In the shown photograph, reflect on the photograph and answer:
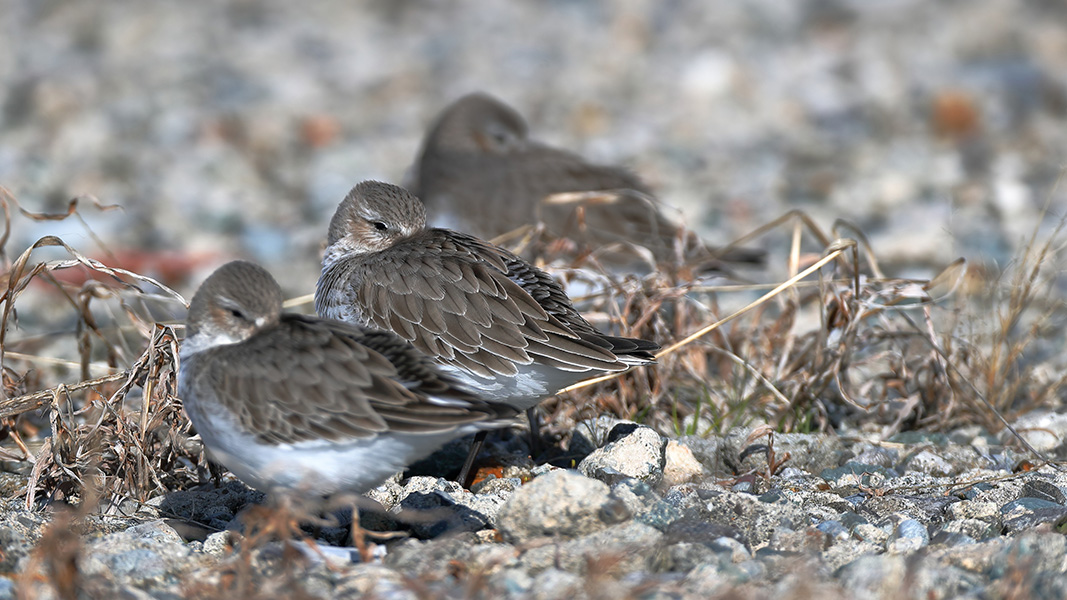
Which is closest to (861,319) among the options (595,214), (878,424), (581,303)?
(878,424)

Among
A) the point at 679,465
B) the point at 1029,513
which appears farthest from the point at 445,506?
the point at 1029,513

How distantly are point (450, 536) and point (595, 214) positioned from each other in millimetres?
4212

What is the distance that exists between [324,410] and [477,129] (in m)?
5.09

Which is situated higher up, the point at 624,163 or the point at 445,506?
the point at 624,163

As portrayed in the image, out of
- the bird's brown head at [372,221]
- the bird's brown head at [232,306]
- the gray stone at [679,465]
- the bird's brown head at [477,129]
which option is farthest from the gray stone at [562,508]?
the bird's brown head at [477,129]

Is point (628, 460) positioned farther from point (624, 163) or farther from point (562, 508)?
point (624, 163)

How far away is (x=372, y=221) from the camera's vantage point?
17.1 feet

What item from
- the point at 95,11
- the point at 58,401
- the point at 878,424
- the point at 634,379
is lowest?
the point at 878,424

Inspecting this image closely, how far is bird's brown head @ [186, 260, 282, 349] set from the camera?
4.02 m

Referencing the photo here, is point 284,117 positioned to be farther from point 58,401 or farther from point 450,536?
point 450,536

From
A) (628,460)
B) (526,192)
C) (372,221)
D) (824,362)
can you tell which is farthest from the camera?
(526,192)

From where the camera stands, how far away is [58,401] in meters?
4.31

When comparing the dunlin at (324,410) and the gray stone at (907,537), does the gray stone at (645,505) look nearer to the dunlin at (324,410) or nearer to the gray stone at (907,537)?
the dunlin at (324,410)

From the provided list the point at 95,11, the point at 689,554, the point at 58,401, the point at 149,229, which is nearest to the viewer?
the point at 689,554
